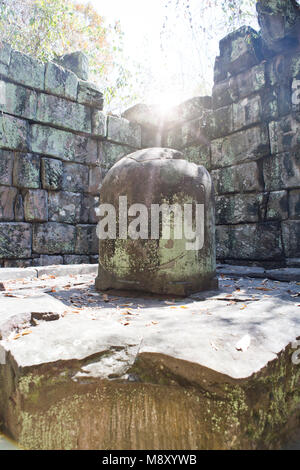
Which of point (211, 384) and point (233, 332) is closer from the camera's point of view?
point (211, 384)

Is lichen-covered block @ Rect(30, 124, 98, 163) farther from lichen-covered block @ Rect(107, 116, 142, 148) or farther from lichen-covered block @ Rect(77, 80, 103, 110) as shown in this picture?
lichen-covered block @ Rect(77, 80, 103, 110)

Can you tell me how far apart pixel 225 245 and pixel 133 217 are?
2.85m

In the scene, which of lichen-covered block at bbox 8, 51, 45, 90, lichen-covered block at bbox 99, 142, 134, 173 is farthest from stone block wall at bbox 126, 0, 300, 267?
lichen-covered block at bbox 8, 51, 45, 90

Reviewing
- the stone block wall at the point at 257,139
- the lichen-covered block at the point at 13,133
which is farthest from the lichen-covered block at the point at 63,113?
the stone block wall at the point at 257,139

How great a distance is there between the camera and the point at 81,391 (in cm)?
121

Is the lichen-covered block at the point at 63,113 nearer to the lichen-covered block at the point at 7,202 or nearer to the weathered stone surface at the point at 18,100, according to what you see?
the weathered stone surface at the point at 18,100

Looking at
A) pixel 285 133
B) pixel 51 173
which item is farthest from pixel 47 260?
pixel 285 133

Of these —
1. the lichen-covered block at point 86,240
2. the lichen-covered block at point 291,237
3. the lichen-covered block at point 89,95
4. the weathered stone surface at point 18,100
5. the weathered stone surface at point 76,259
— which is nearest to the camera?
the lichen-covered block at point 291,237

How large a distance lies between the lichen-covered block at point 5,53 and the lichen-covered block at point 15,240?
2325 mm

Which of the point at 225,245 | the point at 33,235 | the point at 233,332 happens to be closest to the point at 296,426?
the point at 233,332

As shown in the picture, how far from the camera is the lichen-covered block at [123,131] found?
589 centimetres

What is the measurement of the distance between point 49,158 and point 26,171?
1.55ft

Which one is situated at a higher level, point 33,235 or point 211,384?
point 33,235
